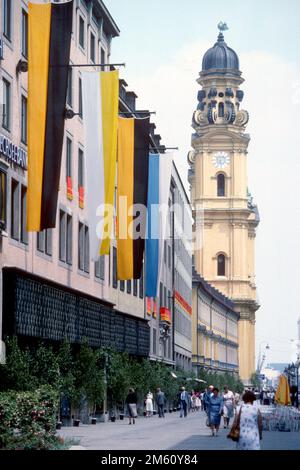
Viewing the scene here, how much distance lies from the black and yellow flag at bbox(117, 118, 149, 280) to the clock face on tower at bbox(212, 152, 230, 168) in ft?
445

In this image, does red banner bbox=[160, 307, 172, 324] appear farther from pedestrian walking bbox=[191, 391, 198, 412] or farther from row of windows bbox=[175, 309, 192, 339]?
row of windows bbox=[175, 309, 192, 339]

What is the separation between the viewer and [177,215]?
10631cm

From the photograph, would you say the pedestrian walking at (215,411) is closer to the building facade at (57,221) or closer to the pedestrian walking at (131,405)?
the building facade at (57,221)

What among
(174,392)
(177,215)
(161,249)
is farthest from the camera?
(177,215)

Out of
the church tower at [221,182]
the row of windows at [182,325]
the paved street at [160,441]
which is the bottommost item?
the paved street at [160,441]

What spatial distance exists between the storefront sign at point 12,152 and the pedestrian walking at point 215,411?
9.76 meters

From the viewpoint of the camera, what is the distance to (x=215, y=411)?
42.2 meters

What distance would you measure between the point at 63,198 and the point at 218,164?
436ft

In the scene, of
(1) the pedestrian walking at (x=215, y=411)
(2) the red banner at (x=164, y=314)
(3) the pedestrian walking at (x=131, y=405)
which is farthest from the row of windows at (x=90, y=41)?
(2) the red banner at (x=164, y=314)

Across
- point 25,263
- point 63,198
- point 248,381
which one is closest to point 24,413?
point 25,263

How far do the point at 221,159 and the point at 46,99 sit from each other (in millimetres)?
148991

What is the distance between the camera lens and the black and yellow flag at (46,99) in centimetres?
3366

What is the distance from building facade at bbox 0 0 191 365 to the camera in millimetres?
40531
